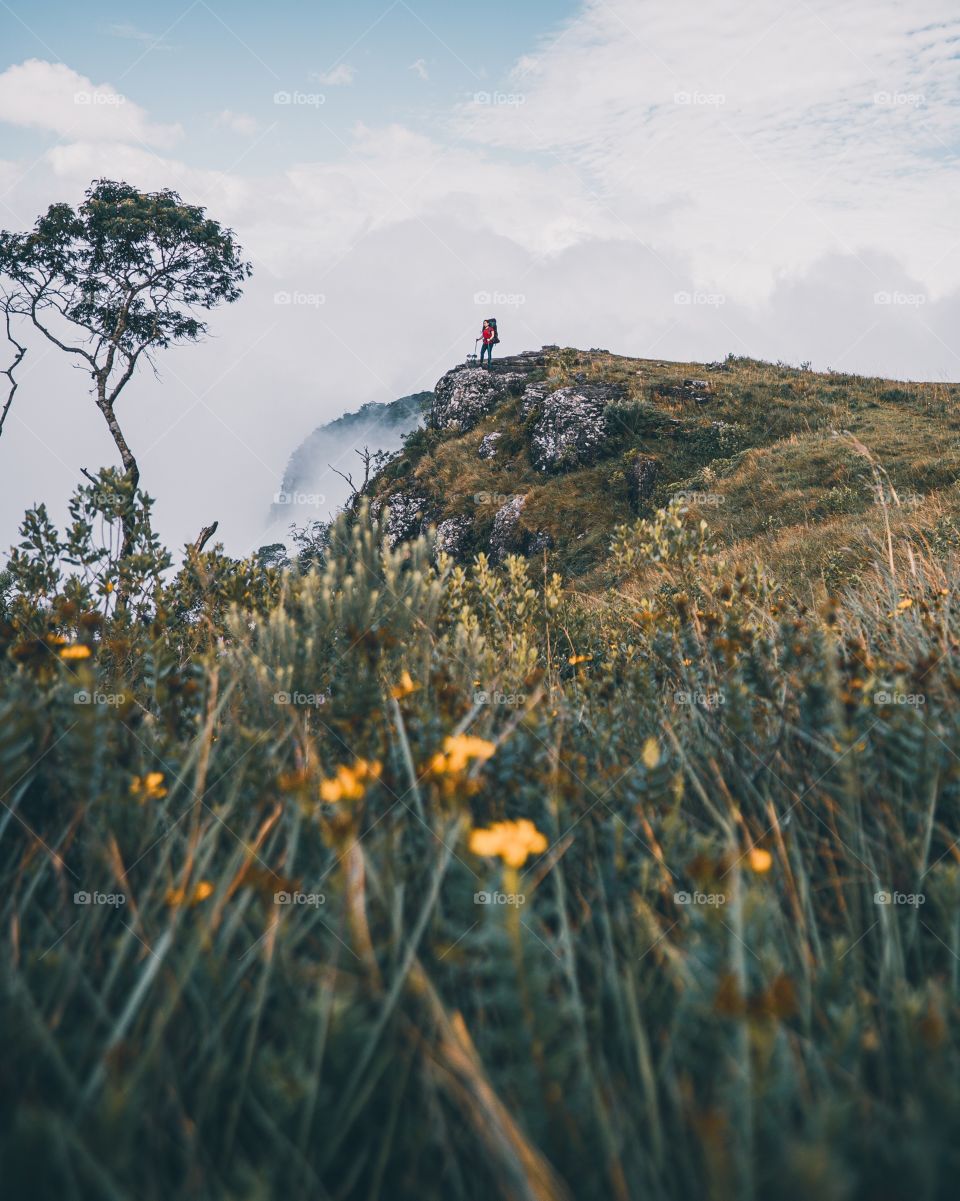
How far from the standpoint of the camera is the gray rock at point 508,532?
19.9m

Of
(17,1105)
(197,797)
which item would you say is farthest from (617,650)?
(17,1105)

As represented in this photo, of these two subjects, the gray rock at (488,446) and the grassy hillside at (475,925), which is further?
the gray rock at (488,446)

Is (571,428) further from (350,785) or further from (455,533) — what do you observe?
(350,785)

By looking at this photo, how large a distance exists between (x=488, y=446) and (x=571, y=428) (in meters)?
3.53

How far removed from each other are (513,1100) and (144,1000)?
66cm

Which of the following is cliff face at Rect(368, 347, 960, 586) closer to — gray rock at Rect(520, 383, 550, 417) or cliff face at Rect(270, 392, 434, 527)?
gray rock at Rect(520, 383, 550, 417)

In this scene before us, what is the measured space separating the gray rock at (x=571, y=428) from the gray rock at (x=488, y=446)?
162 cm

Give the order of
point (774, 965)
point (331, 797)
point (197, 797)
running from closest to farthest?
point (774, 965)
point (331, 797)
point (197, 797)

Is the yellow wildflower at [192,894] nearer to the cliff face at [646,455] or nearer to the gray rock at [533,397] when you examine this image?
the cliff face at [646,455]

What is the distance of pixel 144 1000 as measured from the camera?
1156 millimetres

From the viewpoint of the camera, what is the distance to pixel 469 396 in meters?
27.6

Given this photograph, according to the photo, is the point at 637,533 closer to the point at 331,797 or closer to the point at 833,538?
the point at 331,797

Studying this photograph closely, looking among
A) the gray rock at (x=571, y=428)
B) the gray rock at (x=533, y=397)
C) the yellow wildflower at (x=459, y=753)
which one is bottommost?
the yellow wildflower at (x=459, y=753)

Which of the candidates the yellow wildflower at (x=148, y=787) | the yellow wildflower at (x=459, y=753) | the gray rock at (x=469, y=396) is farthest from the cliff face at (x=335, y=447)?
the yellow wildflower at (x=459, y=753)
